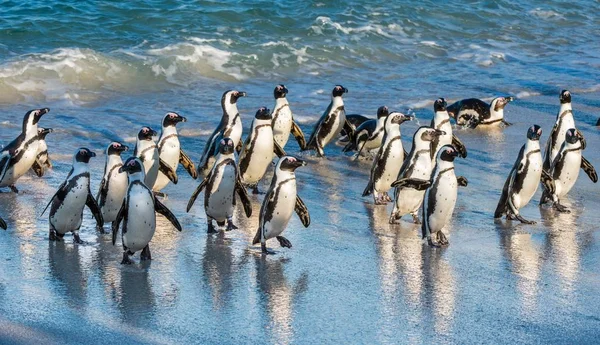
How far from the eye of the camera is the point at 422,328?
6016 mm

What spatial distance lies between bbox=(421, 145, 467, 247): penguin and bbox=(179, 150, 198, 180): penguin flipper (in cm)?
222

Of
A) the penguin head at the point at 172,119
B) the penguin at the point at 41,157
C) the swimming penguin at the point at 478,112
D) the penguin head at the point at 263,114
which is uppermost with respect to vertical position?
the penguin head at the point at 263,114

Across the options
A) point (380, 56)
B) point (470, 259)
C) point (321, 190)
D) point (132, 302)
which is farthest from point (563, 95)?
point (380, 56)

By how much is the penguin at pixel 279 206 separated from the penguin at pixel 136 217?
752 millimetres

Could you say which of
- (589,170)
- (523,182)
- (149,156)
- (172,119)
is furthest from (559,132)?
(149,156)

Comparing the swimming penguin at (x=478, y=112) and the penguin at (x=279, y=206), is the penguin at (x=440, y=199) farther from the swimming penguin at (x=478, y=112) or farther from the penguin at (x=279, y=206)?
the swimming penguin at (x=478, y=112)

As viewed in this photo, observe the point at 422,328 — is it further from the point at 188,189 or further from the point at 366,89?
the point at 366,89

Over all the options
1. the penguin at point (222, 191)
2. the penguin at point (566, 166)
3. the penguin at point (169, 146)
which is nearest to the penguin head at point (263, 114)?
the penguin at point (169, 146)

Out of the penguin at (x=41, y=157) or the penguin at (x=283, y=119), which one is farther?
the penguin at (x=283, y=119)

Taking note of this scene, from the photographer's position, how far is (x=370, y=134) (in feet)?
34.8

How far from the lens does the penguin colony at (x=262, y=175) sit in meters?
7.50

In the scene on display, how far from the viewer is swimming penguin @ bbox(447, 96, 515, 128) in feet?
41.0

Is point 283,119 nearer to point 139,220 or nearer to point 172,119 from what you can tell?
point 172,119

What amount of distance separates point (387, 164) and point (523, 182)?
1144 mm
